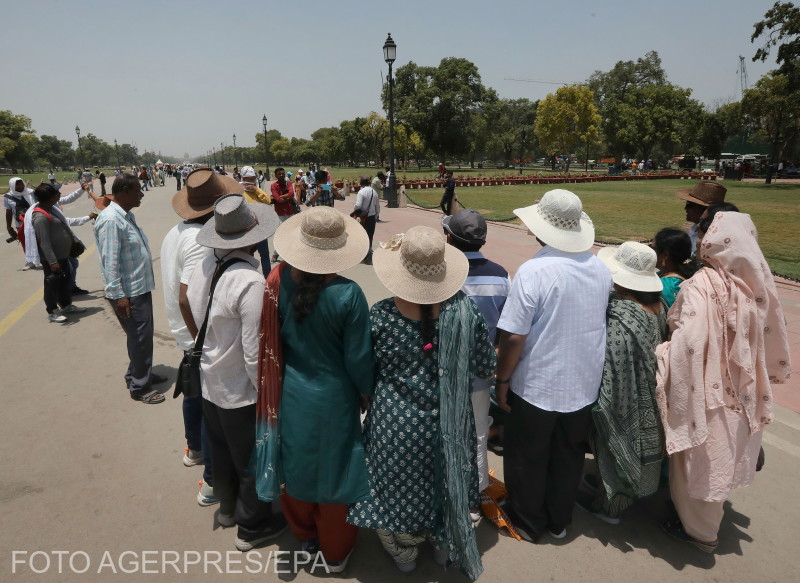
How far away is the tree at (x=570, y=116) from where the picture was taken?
49.1 m

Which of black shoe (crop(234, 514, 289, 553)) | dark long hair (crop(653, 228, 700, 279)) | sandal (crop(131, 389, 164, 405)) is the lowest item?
black shoe (crop(234, 514, 289, 553))

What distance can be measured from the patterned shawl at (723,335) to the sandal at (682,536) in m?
0.59

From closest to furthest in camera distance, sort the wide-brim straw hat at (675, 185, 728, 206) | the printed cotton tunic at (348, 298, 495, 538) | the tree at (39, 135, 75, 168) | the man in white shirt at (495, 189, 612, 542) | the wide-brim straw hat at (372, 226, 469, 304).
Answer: the wide-brim straw hat at (372, 226, 469, 304)
the printed cotton tunic at (348, 298, 495, 538)
the man in white shirt at (495, 189, 612, 542)
the wide-brim straw hat at (675, 185, 728, 206)
the tree at (39, 135, 75, 168)

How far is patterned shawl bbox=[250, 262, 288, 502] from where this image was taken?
2082mm

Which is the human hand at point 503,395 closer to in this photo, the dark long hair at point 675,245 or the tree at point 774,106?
the dark long hair at point 675,245

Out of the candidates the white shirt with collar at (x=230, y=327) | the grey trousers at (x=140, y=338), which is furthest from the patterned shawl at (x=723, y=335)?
the grey trousers at (x=140, y=338)

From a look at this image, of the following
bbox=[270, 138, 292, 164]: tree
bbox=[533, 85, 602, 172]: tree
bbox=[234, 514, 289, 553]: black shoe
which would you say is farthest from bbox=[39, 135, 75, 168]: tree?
bbox=[234, 514, 289, 553]: black shoe

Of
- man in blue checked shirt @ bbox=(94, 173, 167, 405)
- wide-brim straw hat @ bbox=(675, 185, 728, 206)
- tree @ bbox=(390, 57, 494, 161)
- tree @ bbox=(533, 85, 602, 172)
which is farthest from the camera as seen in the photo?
tree @ bbox=(390, 57, 494, 161)

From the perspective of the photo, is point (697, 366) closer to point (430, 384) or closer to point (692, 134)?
point (430, 384)

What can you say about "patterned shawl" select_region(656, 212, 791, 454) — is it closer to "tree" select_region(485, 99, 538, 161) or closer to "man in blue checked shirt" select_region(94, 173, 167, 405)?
"man in blue checked shirt" select_region(94, 173, 167, 405)

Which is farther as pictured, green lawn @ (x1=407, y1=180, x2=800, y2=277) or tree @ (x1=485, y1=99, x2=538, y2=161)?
tree @ (x1=485, y1=99, x2=538, y2=161)

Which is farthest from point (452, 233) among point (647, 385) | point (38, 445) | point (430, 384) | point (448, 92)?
point (448, 92)

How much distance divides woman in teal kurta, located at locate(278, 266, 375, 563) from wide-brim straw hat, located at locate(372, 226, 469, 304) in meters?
0.18

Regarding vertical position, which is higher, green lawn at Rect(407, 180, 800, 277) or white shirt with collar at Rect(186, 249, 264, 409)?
white shirt with collar at Rect(186, 249, 264, 409)
